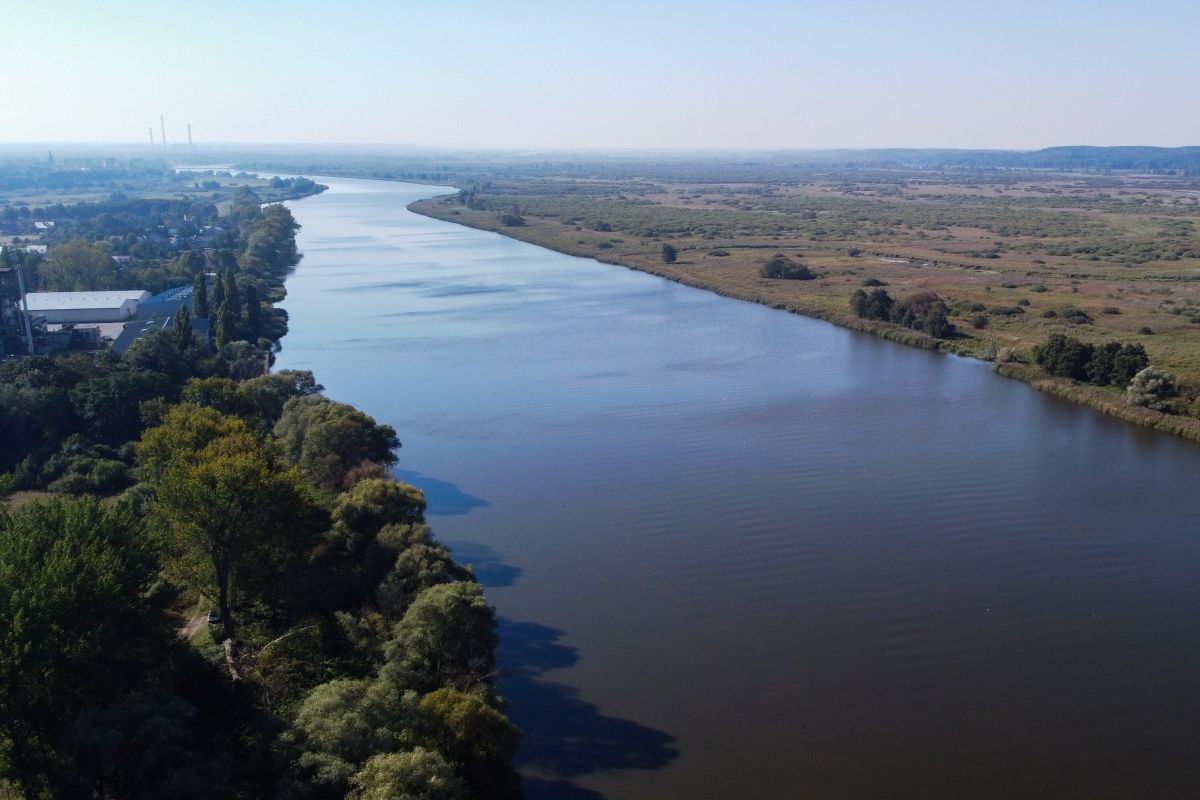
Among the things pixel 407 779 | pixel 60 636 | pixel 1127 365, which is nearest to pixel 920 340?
pixel 1127 365

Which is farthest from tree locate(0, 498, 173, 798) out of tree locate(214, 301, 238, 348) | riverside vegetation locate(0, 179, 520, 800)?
tree locate(214, 301, 238, 348)

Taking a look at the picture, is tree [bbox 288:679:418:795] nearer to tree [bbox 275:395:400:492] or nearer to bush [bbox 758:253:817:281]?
tree [bbox 275:395:400:492]

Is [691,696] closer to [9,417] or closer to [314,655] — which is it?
[314,655]

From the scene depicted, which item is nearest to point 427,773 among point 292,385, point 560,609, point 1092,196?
point 560,609

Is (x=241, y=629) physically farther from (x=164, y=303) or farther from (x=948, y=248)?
(x=948, y=248)

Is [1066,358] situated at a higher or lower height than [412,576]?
higher

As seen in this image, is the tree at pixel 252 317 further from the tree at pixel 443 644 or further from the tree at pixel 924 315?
the tree at pixel 924 315

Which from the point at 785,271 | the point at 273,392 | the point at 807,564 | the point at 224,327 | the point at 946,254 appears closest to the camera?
the point at 807,564
